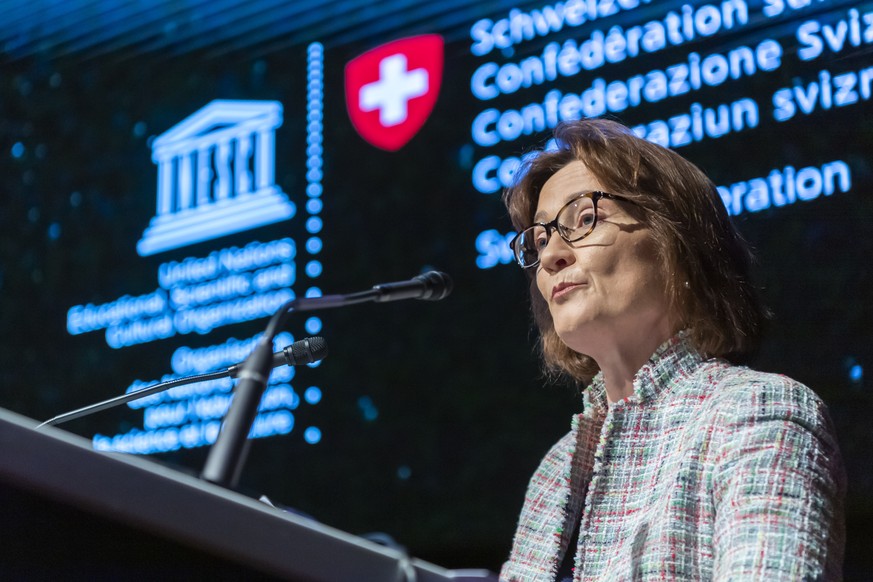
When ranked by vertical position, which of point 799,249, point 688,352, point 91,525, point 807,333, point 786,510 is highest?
point 799,249

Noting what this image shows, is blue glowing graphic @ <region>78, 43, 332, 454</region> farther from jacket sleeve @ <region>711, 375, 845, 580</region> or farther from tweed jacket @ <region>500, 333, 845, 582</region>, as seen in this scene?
jacket sleeve @ <region>711, 375, 845, 580</region>

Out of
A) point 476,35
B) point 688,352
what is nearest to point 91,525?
point 688,352

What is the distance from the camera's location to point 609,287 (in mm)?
1623

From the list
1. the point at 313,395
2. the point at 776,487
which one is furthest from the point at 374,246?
the point at 776,487

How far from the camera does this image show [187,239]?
3512mm

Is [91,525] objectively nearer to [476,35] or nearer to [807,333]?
[807,333]

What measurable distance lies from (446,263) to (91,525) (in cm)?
227

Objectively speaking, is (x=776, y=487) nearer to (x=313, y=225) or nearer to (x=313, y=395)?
(x=313, y=395)

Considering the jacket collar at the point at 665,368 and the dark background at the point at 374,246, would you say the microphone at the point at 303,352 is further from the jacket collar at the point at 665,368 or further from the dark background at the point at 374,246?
the dark background at the point at 374,246

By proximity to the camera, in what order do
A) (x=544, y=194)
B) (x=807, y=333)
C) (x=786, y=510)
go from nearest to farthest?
(x=786, y=510), (x=544, y=194), (x=807, y=333)

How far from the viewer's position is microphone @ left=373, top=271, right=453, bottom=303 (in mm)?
1685

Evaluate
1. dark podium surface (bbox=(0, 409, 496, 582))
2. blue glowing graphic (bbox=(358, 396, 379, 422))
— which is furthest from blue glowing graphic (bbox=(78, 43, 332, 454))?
dark podium surface (bbox=(0, 409, 496, 582))

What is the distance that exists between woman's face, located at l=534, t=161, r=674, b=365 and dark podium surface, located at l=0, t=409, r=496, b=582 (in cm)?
89

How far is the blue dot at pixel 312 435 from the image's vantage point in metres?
3.12
